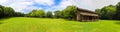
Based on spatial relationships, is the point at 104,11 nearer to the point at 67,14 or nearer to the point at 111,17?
the point at 111,17

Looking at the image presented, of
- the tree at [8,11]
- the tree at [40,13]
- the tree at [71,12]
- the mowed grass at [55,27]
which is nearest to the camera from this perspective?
the mowed grass at [55,27]

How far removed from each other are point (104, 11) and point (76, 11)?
39635 mm

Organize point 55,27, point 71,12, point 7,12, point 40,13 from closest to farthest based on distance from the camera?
1. point 55,27
2. point 71,12
3. point 7,12
4. point 40,13

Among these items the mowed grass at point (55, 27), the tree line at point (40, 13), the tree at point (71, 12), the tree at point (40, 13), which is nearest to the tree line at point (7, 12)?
the tree line at point (40, 13)

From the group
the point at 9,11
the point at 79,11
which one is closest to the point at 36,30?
the point at 79,11

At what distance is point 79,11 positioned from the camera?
61.2 meters

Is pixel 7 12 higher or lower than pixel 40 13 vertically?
higher

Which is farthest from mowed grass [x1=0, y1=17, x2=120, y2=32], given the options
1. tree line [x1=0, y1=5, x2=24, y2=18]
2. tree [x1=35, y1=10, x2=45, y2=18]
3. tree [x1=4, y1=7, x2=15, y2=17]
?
tree [x1=35, y1=10, x2=45, y2=18]

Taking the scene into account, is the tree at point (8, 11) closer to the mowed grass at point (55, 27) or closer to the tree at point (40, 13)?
the tree at point (40, 13)

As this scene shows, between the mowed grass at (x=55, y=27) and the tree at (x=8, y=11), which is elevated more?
the tree at (x=8, y=11)

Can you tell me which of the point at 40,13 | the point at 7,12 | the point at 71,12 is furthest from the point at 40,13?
the point at 71,12

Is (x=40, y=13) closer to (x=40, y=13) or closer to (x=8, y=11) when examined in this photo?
(x=40, y=13)

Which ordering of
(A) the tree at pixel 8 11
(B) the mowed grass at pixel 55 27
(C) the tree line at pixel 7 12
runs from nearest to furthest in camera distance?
(B) the mowed grass at pixel 55 27 < (C) the tree line at pixel 7 12 < (A) the tree at pixel 8 11

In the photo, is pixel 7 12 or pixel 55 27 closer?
pixel 55 27
